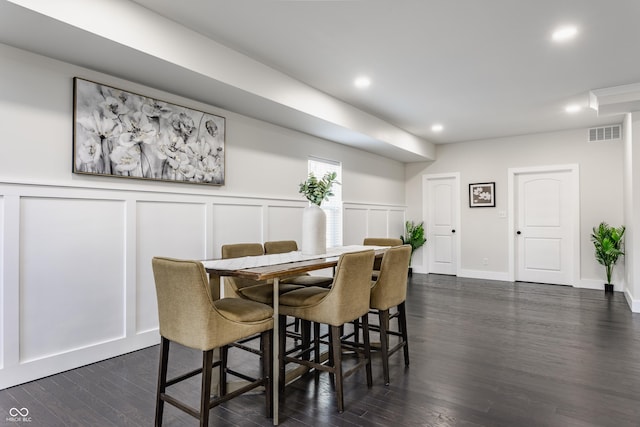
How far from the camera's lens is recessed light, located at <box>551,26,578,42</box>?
296 cm

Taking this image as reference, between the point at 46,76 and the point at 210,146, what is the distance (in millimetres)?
1433

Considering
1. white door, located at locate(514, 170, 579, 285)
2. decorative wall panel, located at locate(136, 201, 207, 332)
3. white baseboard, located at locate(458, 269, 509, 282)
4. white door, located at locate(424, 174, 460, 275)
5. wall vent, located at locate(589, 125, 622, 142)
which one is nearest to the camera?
decorative wall panel, located at locate(136, 201, 207, 332)

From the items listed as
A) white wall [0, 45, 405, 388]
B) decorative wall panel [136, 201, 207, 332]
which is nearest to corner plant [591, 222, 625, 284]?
white wall [0, 45, 405, 388]

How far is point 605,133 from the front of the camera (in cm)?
588

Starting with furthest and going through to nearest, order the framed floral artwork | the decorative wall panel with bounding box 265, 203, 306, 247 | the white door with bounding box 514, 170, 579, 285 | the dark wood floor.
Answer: the white door with bounding box 514, 170, 579, 285 → the decorative wall panel with bounding box 265, 203, 306, 247 → the framed floral artwork → the dark wood floor

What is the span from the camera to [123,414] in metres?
2.11

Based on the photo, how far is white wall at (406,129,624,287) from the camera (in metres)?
5.85

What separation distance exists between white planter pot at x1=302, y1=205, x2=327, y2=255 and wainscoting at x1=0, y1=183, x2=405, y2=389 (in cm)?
134

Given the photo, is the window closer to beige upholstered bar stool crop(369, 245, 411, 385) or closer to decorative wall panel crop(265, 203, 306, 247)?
decorative wall panel crop(265, 203, 306, 247)

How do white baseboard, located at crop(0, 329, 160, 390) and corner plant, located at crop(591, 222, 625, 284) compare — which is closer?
white baseboard, located at crop(0, 329, 160, 390)

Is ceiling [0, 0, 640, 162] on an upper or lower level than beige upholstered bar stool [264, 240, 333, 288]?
upper

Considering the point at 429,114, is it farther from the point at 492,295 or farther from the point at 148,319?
the point at 148,319

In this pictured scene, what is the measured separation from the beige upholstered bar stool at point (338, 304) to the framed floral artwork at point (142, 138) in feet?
5.98

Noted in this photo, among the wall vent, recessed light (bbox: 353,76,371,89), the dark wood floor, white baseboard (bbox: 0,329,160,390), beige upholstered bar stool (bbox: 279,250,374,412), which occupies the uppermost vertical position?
recessed light (bbox: 353,76,371,89)
